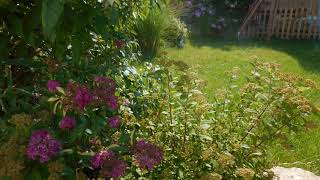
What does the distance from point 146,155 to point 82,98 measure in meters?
0.34

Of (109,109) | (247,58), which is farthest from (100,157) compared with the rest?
(247,58)

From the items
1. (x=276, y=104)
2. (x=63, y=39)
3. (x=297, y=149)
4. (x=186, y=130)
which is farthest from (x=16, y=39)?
(x=297, y=149)

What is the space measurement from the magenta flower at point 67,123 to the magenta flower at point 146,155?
262 millimetres

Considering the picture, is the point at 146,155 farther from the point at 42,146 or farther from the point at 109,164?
the point at 42,146

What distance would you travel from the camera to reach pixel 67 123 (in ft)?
5.65

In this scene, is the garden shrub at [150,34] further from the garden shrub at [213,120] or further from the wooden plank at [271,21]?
the garden shrub at [213,120]

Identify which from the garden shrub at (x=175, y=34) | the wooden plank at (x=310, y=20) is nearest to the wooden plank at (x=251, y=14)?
the wooden plank at (x=310, y=20)

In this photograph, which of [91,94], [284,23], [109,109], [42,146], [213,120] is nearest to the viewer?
[42,146]

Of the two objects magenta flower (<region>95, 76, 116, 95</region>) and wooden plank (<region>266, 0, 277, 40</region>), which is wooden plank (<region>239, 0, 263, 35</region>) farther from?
magenta flower (<region>95, 76, 116, 95</region>)

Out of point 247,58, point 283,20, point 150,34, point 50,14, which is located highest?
point 50,14

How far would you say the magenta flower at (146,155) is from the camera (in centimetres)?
177

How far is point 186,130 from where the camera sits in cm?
246

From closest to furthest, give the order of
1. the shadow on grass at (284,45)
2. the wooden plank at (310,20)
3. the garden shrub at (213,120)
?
the garden shrub at (213,120)
the shadow on grass at (284,45)
the wooden plank at (310,20)

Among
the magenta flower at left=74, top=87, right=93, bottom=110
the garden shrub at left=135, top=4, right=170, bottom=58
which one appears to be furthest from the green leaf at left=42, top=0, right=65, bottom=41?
the garden shrub at left=135, top=4, right=170, bottom=58
